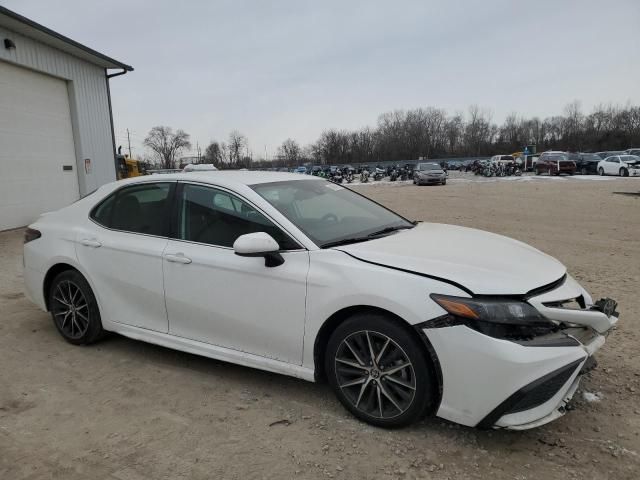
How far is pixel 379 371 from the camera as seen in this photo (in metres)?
2.70

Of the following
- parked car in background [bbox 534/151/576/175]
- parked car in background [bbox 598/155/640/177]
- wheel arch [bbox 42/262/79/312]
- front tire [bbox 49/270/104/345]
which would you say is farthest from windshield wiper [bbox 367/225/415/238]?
parked car in background [bbox 534/151/576/175]

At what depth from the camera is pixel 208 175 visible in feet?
12.2

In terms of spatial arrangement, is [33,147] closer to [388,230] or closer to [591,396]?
[388,230]

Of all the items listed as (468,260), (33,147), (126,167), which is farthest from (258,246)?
(126,167)

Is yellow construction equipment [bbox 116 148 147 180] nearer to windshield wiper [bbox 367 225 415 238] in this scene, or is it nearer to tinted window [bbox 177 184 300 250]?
tinted window [bbox 177 184 300 250]

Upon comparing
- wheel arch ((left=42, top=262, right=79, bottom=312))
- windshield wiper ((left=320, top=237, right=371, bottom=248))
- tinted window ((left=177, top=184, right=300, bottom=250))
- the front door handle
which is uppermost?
tinted window ((left=177, top=184, right=300, bottom=250))

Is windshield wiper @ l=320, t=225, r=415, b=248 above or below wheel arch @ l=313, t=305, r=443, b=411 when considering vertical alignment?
above

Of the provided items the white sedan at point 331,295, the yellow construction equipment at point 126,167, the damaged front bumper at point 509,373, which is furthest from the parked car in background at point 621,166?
the damaged front bumper at point 509,373

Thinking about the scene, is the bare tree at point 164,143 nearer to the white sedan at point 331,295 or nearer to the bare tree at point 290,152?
the bare tree at point 290,152

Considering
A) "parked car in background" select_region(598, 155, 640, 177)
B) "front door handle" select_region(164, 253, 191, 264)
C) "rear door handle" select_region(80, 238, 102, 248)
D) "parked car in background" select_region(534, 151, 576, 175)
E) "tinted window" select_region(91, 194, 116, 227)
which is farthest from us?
"parked car in background" select_region(534, 151, 576, 175)

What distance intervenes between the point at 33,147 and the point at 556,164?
1322 inches

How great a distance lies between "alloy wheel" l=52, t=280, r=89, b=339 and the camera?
160 inches

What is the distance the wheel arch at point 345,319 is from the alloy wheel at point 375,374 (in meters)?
0.12

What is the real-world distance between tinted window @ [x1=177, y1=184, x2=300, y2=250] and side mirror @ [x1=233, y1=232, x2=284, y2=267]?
125 millimetres
